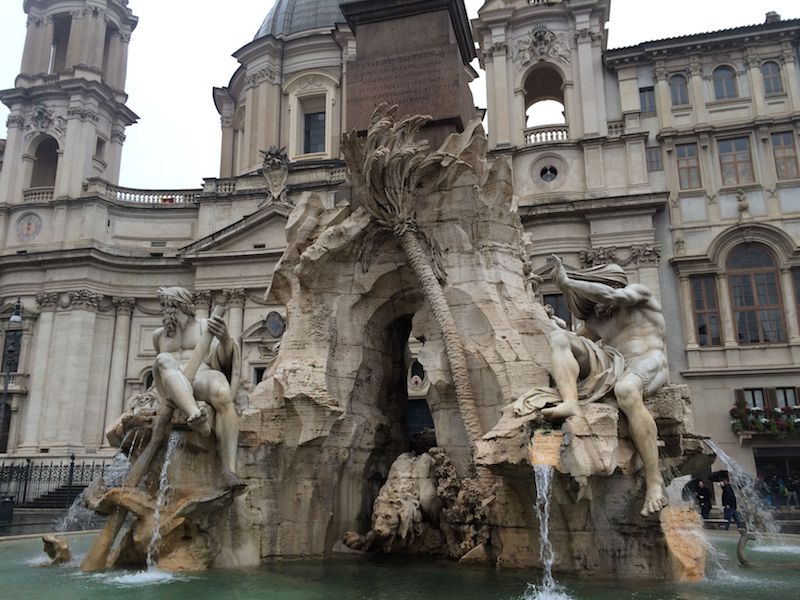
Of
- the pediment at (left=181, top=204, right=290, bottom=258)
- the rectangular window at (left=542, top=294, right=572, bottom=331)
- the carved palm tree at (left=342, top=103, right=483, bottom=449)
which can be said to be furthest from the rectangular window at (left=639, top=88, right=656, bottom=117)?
the carved palm tree at (left=342, top=103, right=483, bottom=449)

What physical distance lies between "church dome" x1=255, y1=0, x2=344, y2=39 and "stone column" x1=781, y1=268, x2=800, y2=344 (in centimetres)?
2851

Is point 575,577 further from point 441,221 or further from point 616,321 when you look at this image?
point 441,221

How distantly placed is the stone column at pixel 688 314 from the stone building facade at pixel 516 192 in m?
0.08

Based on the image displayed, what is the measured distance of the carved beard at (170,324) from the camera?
8.81m

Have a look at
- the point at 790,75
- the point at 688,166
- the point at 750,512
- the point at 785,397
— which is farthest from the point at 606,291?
the point at 790,75

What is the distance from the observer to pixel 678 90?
97.6ft

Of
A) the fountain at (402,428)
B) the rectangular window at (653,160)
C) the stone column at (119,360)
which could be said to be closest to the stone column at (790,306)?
the rectangular window at (653,160)

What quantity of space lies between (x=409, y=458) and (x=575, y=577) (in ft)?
8.82

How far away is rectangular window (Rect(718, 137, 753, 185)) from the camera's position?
28344 mm

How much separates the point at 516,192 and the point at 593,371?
22901mm

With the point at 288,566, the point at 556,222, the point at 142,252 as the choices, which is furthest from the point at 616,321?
the point at 142,252

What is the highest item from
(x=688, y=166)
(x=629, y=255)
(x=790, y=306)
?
(x=688, y=166)

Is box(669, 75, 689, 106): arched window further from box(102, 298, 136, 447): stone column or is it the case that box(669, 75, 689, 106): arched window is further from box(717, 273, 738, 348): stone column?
box(102, 298, 136, 447): stone column

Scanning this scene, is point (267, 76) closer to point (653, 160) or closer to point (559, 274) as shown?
point (653, 160)
